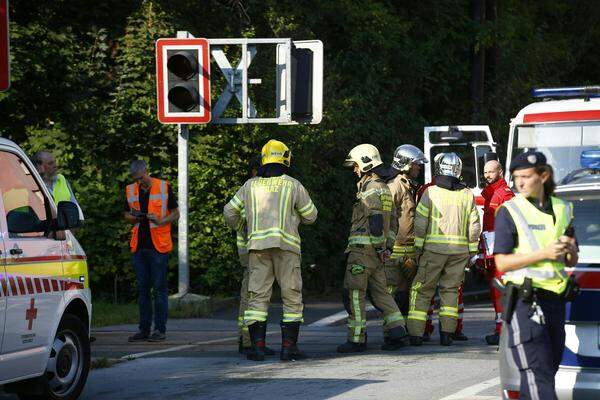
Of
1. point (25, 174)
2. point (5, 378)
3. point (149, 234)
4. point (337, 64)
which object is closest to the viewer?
point (5, 378)

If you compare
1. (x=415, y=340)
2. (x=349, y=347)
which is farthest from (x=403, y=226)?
(x=349, y=347)

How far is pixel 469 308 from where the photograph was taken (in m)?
18.2

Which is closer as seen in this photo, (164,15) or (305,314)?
(305,314)

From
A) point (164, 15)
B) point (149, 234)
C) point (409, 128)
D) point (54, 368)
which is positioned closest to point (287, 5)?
point (409, 128)

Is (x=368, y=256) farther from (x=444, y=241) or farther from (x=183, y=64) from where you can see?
(x=183, y=64)

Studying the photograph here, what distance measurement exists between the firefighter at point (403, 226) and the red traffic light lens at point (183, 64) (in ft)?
8.67

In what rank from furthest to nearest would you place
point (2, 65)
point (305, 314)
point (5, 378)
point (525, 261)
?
point (305, 314), point (2, 65), point (5, 378), point (525, 261)

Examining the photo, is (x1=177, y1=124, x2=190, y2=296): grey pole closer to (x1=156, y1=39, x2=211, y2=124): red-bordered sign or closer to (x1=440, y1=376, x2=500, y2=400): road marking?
(x1=156, y1=39, x2=211, y2=124): red-bordered sign

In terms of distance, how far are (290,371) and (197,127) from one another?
7.10m

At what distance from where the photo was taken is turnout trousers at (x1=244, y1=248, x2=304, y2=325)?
11719 mm

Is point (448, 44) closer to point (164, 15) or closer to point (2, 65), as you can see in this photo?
point (164, 15)

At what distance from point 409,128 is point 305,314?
323 inches

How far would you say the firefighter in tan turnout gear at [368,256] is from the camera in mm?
12352

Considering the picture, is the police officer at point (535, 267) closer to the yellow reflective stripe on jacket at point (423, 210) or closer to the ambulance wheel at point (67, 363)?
the ambulance wheel at point (67, 363)
